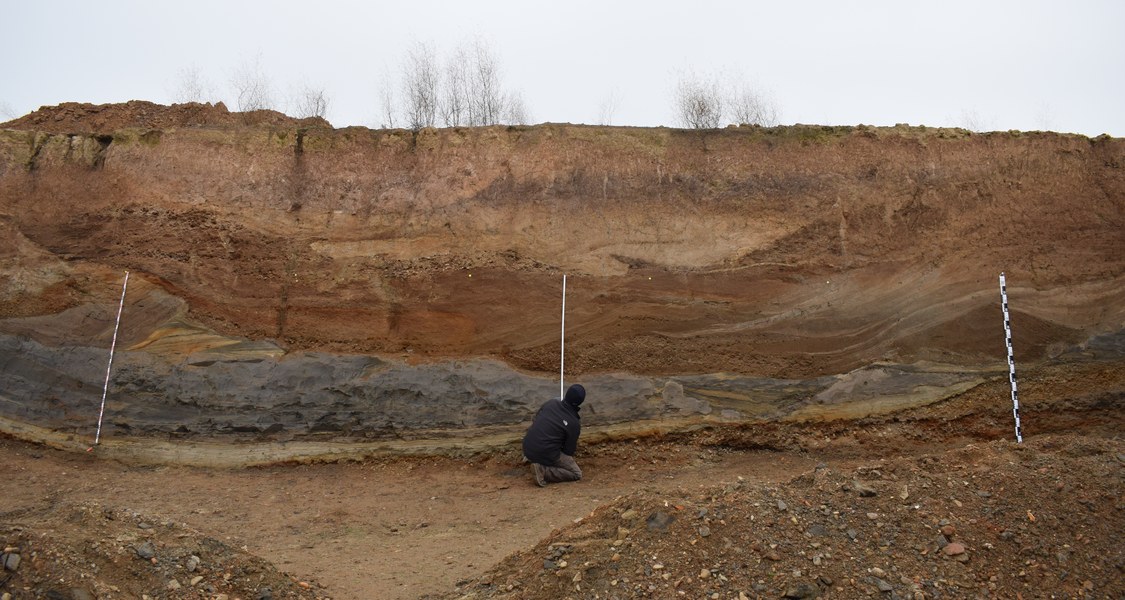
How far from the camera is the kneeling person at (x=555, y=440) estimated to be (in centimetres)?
802

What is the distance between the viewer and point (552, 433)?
8.02 m

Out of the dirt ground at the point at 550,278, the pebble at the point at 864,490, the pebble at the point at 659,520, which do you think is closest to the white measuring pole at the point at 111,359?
the dirt ground at the point at 550,278

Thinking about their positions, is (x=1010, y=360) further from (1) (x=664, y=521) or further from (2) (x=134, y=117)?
(2) (x=134, y=117)

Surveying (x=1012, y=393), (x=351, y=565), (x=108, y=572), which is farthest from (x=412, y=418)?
(x=1012, y=393)

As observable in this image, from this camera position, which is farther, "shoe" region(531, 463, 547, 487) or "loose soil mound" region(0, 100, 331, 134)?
"loose soil mound" region(0, 100, 331, 134)

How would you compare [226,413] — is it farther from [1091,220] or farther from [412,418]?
[1091,220]

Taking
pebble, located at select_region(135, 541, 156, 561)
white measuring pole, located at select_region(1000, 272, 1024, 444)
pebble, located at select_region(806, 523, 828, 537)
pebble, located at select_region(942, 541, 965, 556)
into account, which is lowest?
pebble, located at select_region(942, 541, 965, 556)

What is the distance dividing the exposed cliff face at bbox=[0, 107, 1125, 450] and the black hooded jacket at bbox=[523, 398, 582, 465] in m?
1.02

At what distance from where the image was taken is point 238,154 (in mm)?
10492

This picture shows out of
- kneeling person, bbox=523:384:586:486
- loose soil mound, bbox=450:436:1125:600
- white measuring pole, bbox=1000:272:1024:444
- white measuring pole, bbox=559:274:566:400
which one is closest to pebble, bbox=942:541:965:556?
loose soil mound, bbox=450:436:1125:600

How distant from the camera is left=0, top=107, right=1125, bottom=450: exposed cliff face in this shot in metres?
9.18

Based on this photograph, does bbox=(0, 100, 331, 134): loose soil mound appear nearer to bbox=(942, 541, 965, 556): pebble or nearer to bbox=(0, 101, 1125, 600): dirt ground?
bbox=(0, 101, 1125, 600): dirt ground

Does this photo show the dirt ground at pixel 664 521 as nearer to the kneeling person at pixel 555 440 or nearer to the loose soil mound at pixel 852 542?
the loose soil mound at pixel 852 542

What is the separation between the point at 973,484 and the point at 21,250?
11027mm
